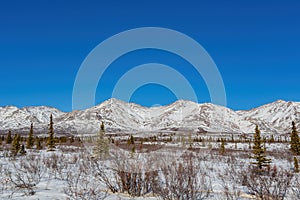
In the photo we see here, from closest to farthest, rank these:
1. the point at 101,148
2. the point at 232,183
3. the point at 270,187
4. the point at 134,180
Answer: the point at 270,187 < the point at 134,180 < the point at 232,183 < the point at 101,148

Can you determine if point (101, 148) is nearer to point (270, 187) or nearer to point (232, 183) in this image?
point (232, 183)

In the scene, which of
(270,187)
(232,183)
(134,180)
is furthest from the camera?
(232,183)

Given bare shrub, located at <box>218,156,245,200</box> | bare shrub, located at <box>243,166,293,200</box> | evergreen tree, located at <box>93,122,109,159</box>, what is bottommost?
bare shrub, located at <box>218,156,245,200</box>

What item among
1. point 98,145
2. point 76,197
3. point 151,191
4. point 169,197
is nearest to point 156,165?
point 151,191

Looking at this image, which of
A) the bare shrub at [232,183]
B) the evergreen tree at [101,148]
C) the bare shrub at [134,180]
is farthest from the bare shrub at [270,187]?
the evergreen tree at [101,148]

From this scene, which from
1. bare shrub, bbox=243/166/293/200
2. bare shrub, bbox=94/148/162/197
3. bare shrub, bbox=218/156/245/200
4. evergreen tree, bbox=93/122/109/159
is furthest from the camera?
evergreen tree, bbox=93/122/109/159

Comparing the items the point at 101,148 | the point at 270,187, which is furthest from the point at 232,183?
the point at 101,148

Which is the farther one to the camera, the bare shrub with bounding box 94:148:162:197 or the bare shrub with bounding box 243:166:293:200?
the bare shrub with bounding box 94:148:162:197

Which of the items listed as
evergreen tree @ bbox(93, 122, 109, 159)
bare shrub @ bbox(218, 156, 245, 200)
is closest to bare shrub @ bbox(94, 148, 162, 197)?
bare shrub @ bbox(218, 156, 245, 200)

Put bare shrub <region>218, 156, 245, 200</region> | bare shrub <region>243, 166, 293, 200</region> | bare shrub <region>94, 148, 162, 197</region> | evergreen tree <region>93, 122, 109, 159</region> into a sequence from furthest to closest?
evergreen tree <region>93, 122, 109, 159</region>, bare shrub <region>94, 148, 162, 197</region>, bare shrub <region>218, 156, 245, 200</region>, bare shrub <region>243, 166, 293, 200</region>

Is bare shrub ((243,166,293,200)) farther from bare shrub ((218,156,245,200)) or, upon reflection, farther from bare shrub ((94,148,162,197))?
bare shrub ((94,148,162,197))

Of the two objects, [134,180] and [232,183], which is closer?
[134,180]

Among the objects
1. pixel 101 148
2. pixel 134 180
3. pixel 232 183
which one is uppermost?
pixel 101 148

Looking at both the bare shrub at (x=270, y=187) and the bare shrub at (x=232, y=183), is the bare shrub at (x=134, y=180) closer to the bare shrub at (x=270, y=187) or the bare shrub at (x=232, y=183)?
the bare shrub at (x=232, y=183)
